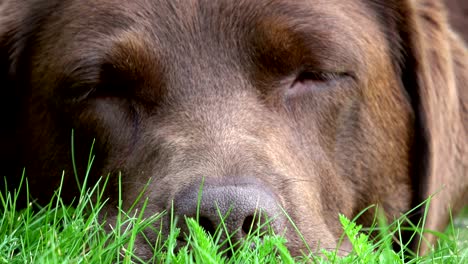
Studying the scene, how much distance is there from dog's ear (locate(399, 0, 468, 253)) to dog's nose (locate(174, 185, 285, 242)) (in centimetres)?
110

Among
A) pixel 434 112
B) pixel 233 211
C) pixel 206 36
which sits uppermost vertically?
pixel 206 36

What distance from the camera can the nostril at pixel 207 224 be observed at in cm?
271

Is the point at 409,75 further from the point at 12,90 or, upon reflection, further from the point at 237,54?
the point at 12,90

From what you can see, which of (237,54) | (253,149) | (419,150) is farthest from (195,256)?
(419,150)

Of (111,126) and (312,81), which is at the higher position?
(312,81)

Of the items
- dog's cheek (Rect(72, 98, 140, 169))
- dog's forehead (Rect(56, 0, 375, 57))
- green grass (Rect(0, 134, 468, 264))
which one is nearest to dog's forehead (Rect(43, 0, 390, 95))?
dog's forehead (Rect(56, 0, 375, 57))

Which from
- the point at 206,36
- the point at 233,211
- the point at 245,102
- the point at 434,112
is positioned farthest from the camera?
the point at 434,112

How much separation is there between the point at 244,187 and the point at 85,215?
1.94ft

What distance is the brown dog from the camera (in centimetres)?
313

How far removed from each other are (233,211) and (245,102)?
657mm

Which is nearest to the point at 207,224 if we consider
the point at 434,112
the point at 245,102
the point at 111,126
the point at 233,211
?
the point at 233,211

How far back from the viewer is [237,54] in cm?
333

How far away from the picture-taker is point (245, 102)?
3266mm

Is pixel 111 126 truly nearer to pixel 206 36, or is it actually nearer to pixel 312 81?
pixel 206 36
